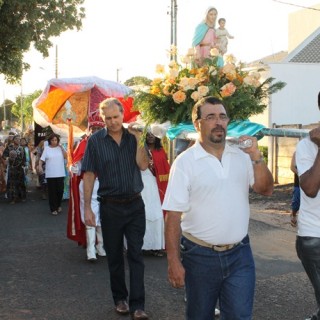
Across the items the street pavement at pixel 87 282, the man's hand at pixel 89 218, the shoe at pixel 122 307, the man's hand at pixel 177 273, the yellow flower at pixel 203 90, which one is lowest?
the street pavement at pixel 87 282

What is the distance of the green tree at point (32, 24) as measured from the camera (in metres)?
15.9

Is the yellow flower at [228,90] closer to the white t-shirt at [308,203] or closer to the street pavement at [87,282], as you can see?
the white t-shirt at [308,203]

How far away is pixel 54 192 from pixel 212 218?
929 centimetres

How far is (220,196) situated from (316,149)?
0.82m

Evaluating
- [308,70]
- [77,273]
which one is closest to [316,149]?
[77,273]

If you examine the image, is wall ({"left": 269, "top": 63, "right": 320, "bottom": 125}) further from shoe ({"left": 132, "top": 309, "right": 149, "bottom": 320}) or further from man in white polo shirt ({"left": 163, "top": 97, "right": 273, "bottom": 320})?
man in white polo shirt ({"left": 163, "top": 97, "right": 273, "bottom": 320})

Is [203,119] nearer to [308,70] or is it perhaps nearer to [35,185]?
[35,185]

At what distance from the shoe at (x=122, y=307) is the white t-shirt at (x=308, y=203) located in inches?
84.6

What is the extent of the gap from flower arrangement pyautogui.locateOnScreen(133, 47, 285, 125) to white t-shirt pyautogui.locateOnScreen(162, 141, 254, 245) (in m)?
1.34

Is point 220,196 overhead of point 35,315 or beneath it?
overhead

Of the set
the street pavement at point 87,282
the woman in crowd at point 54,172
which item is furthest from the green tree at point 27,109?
the street pavement at point 87,282

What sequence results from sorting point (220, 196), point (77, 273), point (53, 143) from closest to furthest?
point (220, 196) → point (77, 273) → point (53, 143)

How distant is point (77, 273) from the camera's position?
7117mm

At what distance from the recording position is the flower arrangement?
498 centimetres
